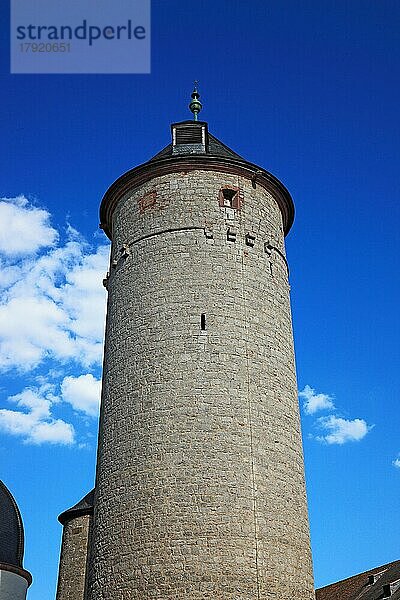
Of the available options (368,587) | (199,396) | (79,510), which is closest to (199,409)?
(199,396)

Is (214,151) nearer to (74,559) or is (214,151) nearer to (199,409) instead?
(199,409)

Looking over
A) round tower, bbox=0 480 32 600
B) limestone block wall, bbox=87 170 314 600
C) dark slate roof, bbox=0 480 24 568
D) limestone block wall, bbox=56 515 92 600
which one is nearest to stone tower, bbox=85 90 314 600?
limestone block wall, bbox=87 170 314 600

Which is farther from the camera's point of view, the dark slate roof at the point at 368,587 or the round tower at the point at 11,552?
the dark slate roof at the point at 368,587

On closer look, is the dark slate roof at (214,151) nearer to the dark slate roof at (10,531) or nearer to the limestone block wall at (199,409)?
the limestone block wall at (199,409)

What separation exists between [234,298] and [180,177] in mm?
3705

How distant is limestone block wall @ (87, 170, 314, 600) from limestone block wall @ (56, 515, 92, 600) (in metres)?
1.78

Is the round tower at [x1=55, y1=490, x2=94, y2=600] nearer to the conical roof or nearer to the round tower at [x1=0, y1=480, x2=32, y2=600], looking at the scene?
the round tower at [x1=0, y1=480, x2=32, y2=600]

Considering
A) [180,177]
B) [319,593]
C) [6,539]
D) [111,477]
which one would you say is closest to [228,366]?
[111,477]

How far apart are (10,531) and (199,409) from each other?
1104 cm

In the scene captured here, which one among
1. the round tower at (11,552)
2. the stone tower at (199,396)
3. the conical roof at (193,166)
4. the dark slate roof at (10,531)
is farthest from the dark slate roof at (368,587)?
the conical roof at (193,166)

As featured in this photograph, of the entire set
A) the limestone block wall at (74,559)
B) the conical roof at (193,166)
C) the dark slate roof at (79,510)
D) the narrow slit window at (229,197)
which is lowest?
the limestone block wall at (74,559)

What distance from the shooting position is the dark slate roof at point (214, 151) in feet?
60.7

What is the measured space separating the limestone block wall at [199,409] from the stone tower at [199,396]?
0.10ft

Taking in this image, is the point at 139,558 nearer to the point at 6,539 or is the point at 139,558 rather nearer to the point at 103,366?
the point at 103,366
